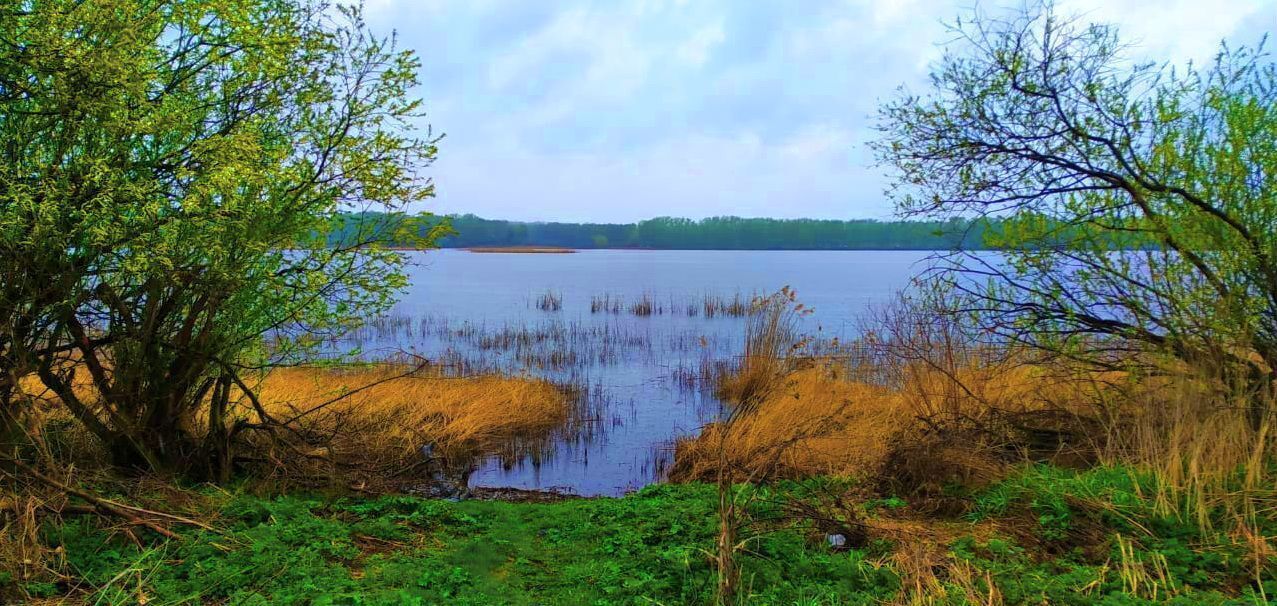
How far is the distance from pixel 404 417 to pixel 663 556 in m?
6.51

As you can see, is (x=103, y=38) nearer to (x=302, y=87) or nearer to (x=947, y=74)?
(x=302, y=87)

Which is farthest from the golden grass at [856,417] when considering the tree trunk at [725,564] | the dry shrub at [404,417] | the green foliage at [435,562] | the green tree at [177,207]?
the green tree at [177,207]

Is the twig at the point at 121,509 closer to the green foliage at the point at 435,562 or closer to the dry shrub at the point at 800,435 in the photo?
the green foliage at the point at 435,562

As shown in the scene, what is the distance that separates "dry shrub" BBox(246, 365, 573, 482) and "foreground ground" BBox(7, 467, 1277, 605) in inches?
68.1

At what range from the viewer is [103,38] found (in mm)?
4211

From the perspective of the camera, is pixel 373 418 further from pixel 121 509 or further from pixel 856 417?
pixel 856 417

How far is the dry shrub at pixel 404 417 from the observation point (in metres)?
7.41

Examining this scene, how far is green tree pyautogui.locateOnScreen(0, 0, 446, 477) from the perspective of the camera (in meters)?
4.19

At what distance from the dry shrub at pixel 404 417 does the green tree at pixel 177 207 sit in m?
1.23

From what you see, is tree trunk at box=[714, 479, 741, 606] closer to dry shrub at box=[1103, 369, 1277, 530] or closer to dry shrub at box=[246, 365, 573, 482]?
dry shrub at box=[1103, 369, 1277, 530]

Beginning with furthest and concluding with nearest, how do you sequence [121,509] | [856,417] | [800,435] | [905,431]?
[856,417], [905,431], [800,435], [121,509]

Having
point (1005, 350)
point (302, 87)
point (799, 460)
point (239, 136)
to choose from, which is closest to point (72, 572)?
point (239, 136)

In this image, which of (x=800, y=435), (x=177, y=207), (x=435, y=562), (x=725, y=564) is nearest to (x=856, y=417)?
(x=800, y=435)

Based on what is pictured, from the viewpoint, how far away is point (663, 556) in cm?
445
